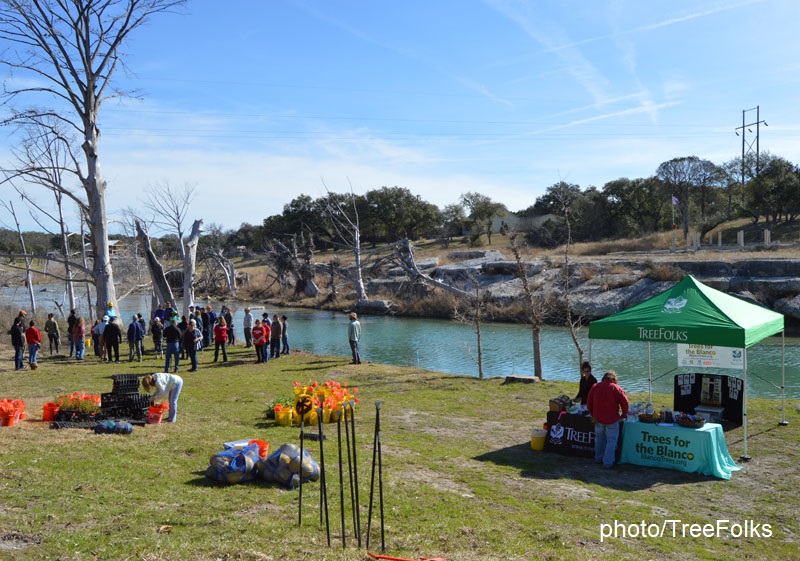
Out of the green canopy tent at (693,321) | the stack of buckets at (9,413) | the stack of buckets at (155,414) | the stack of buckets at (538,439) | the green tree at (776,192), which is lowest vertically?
the stack of buckets at (538,439)

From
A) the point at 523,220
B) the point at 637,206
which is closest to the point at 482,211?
the point at 523,220

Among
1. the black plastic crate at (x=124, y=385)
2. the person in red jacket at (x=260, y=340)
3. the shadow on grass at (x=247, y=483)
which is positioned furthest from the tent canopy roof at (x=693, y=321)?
the person in red jacket at (x=260, y=340)

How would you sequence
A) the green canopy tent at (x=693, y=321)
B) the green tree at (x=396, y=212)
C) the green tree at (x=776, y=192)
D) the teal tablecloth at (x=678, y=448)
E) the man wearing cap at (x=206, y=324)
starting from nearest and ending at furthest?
the teal tablecloth at (x=678, y=448) < the green canopy tent at (x=693, y=321) < the man wearing cap at (x=206, y=324) < the green tree at (x=776, y=192) < the green tree at (x=396, y=212)

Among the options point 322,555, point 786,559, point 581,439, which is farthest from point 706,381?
point 322,555

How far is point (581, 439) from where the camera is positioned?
34.5ft

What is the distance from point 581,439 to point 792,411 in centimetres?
541

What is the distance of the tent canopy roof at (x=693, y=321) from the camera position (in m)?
10.5

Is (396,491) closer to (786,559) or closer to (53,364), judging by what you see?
(786,559)

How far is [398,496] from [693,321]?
608 cm

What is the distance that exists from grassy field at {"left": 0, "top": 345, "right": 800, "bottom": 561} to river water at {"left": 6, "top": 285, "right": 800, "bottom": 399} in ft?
24.6

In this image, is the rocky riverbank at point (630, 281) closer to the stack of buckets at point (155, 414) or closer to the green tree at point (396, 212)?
the stack of buckets at point (155, 414)

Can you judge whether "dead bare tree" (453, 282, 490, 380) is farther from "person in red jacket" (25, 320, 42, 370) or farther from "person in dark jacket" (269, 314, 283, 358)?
"person in red jacket" (25, 320, 42, 370)

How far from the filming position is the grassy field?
6.20m

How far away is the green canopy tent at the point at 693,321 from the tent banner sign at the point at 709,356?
1074 millimetres
